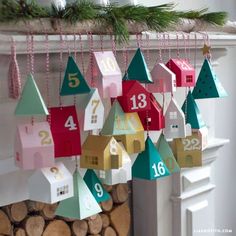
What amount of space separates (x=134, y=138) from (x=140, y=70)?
16cm

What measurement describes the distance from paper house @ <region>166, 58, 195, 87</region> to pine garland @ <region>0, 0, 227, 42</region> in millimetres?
104

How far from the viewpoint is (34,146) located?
947 millimetres

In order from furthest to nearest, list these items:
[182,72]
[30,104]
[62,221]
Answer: [62,221] < [182,72] < [30,104]

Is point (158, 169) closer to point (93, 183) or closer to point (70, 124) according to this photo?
point (93, 183)

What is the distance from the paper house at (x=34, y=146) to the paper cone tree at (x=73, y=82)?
0.09 m

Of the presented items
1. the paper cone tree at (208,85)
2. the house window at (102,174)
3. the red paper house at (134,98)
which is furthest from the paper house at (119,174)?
the paper cone tree at (208,85)

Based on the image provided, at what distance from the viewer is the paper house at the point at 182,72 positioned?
1.25 metres

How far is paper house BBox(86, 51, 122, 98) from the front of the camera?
105 centimetres

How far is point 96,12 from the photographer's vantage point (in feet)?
3.44

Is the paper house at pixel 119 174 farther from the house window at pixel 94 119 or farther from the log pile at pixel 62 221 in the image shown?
the log pile at pixel 62 221

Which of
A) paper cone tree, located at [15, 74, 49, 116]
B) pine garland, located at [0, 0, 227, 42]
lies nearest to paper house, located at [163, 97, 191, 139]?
pine garland, located at [0, 0, 227, 42]

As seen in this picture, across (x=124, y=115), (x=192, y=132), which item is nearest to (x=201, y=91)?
(x=192, y=132)

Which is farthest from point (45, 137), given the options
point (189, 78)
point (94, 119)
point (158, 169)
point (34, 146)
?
point (189, 78)

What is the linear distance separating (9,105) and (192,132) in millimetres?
498
